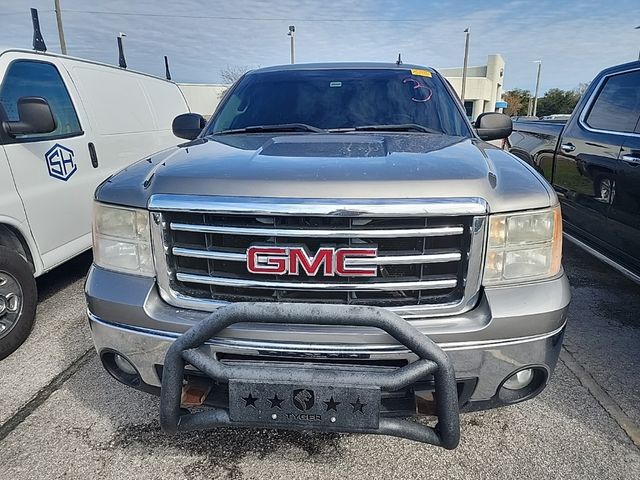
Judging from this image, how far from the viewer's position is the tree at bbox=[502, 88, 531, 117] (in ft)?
193

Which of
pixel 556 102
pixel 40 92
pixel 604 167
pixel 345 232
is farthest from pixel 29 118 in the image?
pixel 556 102

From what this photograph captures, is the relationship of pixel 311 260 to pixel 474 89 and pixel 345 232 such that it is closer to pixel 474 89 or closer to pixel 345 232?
pixel 345 232

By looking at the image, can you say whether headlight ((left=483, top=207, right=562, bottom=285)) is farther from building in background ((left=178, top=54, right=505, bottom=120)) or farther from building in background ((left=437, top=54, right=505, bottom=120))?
building in background ((left=437, top=54, right=505, bottom=120))

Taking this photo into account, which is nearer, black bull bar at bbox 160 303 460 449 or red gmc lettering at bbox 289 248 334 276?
black bull bar at bbox 160 303 460 449

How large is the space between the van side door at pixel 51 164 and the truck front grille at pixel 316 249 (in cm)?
218

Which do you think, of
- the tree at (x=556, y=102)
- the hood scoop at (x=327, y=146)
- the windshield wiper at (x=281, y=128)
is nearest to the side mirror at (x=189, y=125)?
the windshield wiper at (x=281, y=128)

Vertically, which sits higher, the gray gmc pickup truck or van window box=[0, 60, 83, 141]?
van window box=[0, 60, 83, 141]

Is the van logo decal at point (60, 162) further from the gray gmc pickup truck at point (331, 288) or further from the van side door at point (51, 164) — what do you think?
the gray gmc pickup truck at point (331, 288)

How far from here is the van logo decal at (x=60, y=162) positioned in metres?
3.70

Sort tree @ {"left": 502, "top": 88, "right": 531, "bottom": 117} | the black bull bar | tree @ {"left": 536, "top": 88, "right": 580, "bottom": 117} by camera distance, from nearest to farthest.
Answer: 1. the black bull bar
2. tree @ {"left": 536, "top": 88, "right": 580, "bottom": 117}
3. tree @ {"left": 502, "top": 88, "right": 531, "bottom": 117}

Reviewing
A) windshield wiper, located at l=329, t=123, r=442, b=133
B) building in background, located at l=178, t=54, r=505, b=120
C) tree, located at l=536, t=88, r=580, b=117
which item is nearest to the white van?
windshield wiper, located at l=329, t=123, r=442, b=133

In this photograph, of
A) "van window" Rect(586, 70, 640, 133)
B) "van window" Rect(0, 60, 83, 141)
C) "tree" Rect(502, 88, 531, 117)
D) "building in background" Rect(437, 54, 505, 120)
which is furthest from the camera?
"tree" Rect(502, 88, 531, 117)

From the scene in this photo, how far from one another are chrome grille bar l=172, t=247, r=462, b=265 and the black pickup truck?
2.22 m

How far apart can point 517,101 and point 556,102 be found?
26.9 ft
